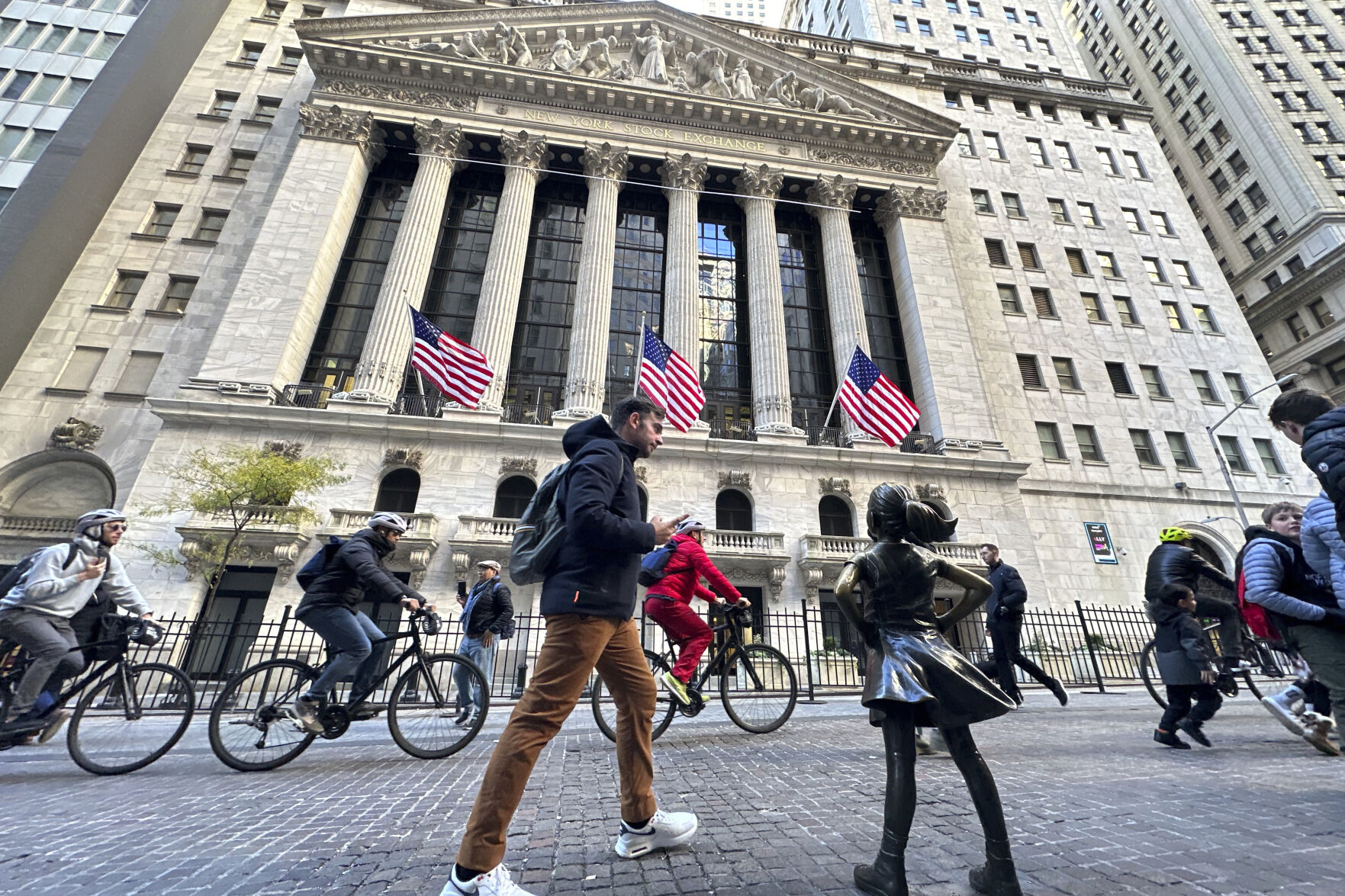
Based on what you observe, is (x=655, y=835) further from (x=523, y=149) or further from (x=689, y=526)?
(x=523, y=149)

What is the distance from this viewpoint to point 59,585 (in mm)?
5594

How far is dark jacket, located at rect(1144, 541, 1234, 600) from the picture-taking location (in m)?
6.48

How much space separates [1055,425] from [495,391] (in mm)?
25337

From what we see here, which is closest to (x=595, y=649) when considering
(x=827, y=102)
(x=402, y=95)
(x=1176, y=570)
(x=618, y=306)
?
(x=1176, y=570)

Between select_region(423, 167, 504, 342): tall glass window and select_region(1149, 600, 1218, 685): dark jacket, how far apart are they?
2411 centimetres

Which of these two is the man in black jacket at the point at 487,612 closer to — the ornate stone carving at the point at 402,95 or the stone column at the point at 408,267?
the stone column at the point at 408,267

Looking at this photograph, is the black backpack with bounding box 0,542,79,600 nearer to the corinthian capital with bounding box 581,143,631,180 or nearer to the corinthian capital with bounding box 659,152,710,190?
the corinthian capital with bounding box 581,143,631,180

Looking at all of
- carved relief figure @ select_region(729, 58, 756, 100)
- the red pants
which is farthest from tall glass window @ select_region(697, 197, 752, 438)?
the red pants

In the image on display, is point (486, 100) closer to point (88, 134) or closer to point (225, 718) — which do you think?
point (88, 134)

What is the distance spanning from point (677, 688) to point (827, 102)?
32752 mm

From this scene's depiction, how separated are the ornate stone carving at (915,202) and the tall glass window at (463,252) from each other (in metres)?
20.0

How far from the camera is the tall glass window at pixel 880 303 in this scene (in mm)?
27312

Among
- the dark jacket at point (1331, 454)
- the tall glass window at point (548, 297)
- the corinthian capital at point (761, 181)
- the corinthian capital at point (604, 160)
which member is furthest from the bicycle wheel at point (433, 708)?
the corinthian capital at point (761, 181)

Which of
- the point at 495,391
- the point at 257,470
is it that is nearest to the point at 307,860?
the point at 257,470
